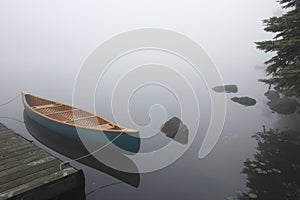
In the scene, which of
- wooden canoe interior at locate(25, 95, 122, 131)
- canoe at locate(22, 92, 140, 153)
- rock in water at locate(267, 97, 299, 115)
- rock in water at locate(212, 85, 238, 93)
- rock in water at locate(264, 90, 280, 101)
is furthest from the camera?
rock in water at locate(212, 85, 238, 93)

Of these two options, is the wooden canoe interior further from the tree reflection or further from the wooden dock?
the tree reflection

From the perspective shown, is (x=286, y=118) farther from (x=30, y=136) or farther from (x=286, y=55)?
(x=30, y=136)

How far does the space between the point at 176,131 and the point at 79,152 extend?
6.01m

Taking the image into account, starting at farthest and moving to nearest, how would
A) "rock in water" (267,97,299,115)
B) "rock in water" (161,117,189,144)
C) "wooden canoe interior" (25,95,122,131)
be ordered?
"rock in water" (267,97,299,115) < "rock in water" (161,117,189,144) < "wooden canoe interior" (25,95,122,131)

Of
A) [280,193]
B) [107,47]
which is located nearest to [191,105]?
[280,193]

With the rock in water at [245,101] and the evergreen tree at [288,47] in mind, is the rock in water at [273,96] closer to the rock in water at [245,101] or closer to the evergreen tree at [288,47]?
the rock in water at [245,101]

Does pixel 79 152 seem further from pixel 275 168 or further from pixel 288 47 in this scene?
pixel 288 47

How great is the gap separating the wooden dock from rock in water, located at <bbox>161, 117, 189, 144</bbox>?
22.3 feet

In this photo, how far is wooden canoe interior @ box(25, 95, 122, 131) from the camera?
11492mm

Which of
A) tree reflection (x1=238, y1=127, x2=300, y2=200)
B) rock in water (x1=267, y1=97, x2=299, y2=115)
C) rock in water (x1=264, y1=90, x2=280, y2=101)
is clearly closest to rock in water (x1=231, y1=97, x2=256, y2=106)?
rock in water (x1=267, y1=97, x2=299, y2=115)

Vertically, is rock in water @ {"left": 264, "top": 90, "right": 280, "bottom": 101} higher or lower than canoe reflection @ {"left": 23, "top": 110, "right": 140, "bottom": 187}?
higher

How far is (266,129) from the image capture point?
1516 cm

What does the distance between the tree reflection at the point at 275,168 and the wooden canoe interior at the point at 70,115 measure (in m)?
6.25

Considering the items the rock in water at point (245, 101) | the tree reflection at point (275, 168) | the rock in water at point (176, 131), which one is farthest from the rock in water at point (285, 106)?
the rock in water at point (176, 131)
